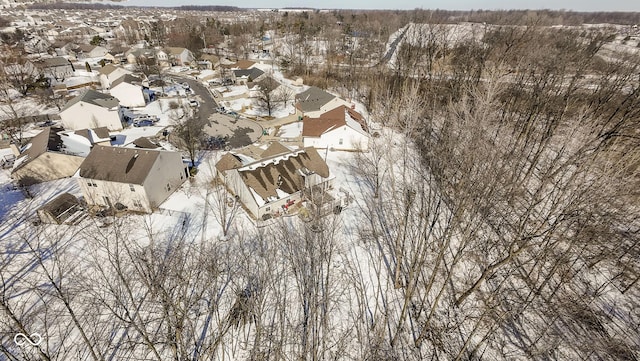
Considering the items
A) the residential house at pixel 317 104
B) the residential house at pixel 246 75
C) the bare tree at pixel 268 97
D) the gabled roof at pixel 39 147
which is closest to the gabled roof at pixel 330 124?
the residential house at pixel 317 104

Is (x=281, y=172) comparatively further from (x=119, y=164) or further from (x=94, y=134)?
(x=94, y=134)

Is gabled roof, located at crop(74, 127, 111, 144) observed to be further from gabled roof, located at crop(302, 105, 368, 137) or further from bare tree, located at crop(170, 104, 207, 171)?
gabled roof, located at crop(302, 105, 368, 137)

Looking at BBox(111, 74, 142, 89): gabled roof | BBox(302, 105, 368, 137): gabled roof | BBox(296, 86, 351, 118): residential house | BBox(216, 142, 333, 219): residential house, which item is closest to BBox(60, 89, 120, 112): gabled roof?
BBox(111, 74, 142, 89): gabled roof

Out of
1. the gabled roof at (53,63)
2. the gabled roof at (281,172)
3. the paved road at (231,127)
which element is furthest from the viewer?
the gabled roof at (53,63)

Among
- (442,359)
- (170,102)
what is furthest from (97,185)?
(170,102)

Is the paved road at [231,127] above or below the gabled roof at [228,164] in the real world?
below

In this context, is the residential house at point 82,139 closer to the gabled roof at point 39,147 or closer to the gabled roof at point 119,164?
the gabled roof at point 39,147

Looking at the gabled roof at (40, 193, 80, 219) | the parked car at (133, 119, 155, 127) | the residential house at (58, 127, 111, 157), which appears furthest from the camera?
the parked car at (133, 119, 155, 127)

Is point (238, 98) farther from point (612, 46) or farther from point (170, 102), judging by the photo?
point (612, 46)
